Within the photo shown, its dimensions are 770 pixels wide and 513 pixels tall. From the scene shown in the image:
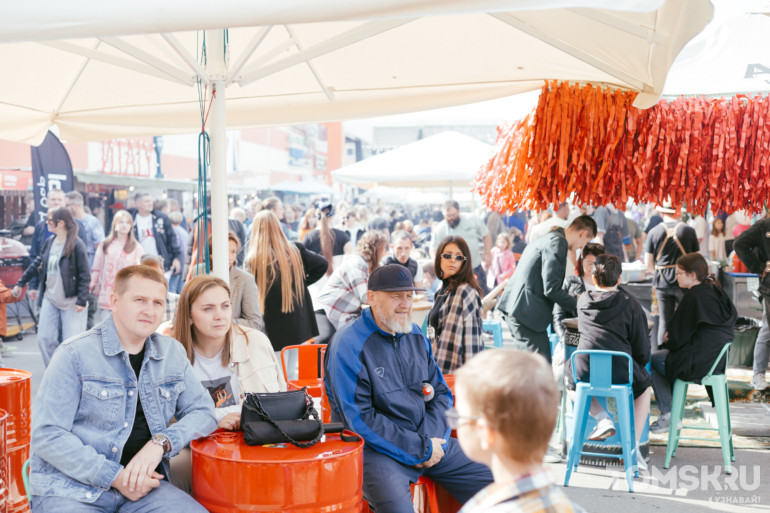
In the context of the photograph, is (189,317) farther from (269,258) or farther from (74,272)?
(74,272)

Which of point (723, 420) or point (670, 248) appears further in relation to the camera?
point (670, 248)

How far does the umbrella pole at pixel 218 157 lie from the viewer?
4.10m

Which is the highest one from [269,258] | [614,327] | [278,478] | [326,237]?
[326,237]

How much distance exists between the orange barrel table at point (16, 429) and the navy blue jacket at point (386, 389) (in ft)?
4.98

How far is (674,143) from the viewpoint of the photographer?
4473 mm

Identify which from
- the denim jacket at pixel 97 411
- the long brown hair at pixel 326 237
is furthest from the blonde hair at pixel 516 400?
the long brown hair at pixel 326 237

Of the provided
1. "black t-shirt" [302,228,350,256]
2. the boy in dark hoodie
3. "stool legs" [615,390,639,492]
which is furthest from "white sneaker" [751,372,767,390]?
"black t-shirt" [302,228,350,256]

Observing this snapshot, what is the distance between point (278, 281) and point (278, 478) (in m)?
3.35

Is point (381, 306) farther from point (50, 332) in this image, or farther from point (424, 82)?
point (50, 332)

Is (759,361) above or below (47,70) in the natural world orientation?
below

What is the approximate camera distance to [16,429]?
11.8 ft

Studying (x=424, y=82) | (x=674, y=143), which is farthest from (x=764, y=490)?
(x=424, y=82)

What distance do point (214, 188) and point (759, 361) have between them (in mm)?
5770

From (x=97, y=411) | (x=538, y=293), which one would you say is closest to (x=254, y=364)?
(x=97, y=411)
